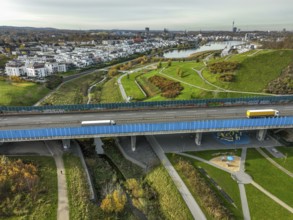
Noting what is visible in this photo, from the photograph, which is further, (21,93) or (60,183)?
(21,93)

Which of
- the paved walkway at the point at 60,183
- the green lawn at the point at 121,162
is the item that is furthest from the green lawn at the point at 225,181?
the paved walkway at the point at 60,183

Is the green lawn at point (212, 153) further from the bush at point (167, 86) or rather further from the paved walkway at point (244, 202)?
the bush at point (167, 86)

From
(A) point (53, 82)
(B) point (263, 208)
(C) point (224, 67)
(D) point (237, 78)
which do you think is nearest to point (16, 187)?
(B) point (263, 208)

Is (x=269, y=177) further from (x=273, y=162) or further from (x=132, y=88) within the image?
(x=132, y=88)

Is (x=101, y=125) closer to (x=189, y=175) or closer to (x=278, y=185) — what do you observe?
(x=189, y=175)

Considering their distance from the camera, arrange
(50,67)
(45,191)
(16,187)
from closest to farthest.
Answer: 1. (16,187)
2. (45,191)
3. (50,67)

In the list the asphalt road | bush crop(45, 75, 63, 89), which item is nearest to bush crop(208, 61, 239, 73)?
the asphalt road
